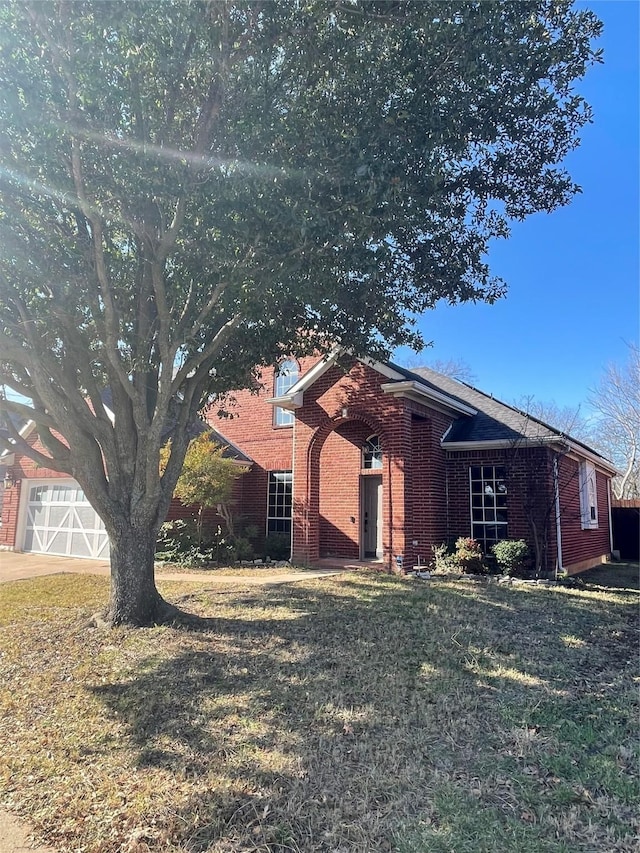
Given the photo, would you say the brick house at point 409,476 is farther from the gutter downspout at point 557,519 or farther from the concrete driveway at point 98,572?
the concrete driveway at point 98,572

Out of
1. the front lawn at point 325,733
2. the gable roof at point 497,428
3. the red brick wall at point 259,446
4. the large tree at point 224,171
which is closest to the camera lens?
the front lawn at point 325,733

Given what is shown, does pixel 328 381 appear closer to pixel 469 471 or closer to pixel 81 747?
pixel 469 471

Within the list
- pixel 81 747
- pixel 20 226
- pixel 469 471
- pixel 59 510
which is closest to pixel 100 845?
pixel 81 747

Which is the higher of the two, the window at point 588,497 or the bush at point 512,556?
the window at point 588,497

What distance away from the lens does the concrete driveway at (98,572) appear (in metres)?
12.2

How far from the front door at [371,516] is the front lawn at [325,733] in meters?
6.73

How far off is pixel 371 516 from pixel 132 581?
335 inches

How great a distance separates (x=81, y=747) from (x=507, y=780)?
10.9ft

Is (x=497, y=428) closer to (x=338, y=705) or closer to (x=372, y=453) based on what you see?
(x=372, y=453)

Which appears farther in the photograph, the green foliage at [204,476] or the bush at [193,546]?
the bush at [193,546]

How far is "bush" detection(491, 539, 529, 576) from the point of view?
39.6ft

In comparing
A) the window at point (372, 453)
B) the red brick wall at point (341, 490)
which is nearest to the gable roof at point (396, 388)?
the red brick wall at point (341, 490)

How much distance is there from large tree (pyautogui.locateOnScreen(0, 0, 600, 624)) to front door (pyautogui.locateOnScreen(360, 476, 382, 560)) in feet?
25.1

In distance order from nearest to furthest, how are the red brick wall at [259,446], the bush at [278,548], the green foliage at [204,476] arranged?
the green foliage at [204,476] → the bush at [278,548] → the red brick wall at [259,446]
